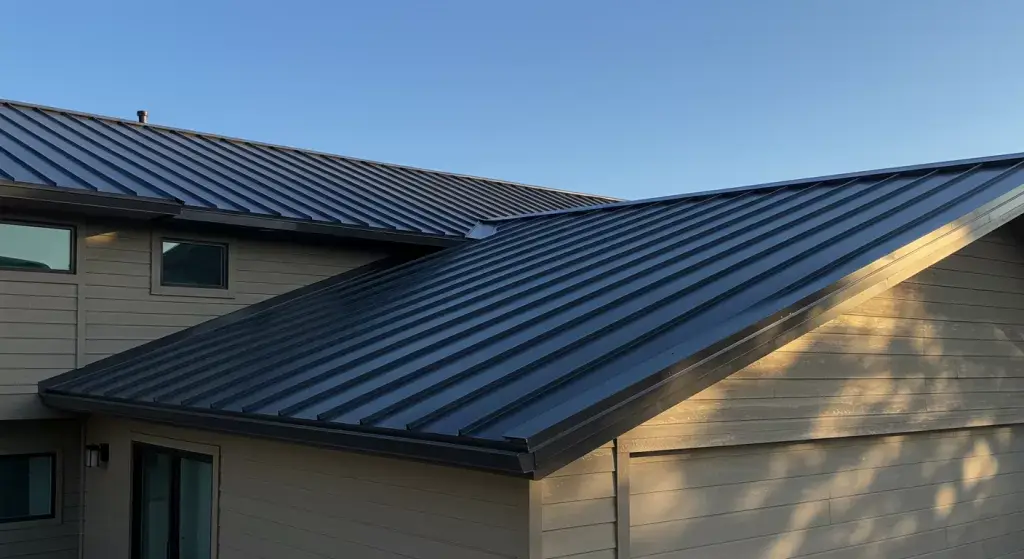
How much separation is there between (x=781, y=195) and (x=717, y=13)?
1681 centimetres

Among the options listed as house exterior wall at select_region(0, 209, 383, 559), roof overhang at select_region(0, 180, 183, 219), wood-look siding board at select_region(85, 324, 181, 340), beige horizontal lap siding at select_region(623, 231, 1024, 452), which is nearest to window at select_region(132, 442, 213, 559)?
house exterior wall at select_region(0, 209, 383, 559)

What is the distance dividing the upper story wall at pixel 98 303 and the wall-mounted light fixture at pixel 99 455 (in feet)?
2.34

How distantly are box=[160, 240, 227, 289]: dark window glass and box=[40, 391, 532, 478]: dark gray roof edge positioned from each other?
2566 mm

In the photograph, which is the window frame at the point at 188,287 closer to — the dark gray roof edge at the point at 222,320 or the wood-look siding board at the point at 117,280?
the wood-look siding board at the point at 117,280

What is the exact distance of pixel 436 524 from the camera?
5.23 metres

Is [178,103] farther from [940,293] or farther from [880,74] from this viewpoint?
[940,293]

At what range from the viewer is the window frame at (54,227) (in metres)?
9.07

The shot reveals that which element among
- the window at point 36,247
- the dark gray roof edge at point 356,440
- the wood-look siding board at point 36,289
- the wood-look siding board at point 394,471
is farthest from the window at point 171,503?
the window at point 36,247

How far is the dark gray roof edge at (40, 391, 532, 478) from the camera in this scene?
4156mm

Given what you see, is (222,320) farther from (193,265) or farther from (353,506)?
(353,506)

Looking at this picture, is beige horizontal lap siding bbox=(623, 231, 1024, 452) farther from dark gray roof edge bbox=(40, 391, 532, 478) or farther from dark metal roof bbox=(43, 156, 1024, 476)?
dark gray roof edge bbox=(40, 391, 532, 478)

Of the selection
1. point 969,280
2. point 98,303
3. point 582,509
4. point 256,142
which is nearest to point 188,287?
point 98,303

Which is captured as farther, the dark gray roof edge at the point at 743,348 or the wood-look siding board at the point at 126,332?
the wood-look siding board at the point at 126,332

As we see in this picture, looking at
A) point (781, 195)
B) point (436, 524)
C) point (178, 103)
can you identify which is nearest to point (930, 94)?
point (781, 195)
